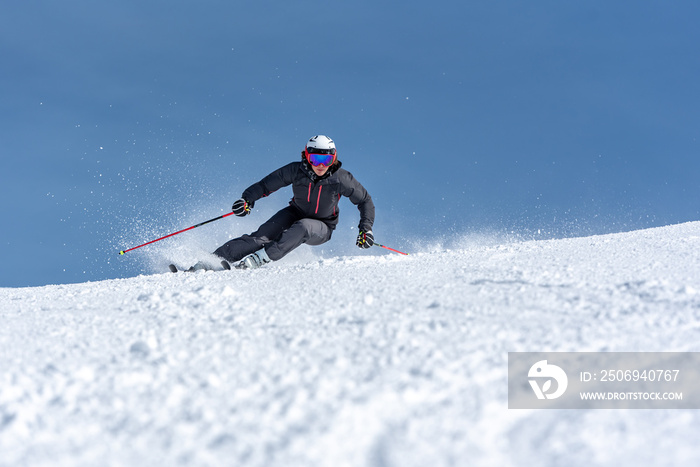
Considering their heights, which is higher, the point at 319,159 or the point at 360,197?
the point at 319,159

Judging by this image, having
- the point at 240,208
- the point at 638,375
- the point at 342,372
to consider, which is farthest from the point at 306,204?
the point at 638,375

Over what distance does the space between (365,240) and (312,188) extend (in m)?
1.04

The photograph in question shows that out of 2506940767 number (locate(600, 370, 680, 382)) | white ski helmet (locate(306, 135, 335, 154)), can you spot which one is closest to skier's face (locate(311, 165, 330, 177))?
white ski helmet (locate(306, 135, 335, 154))

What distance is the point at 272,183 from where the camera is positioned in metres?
6.43

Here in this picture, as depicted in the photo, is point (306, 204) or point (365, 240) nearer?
point (306, 204)

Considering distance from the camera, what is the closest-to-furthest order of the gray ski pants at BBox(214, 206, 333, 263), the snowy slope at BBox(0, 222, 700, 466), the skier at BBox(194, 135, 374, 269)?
1. the snowy slope at BBox(0, 222, 700, 466)
2. the gray ski pants at BBox(214, 206, 333, 263)
3. the skier at BBox(194, 135, 374, 269)

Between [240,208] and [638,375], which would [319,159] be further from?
[638,375]

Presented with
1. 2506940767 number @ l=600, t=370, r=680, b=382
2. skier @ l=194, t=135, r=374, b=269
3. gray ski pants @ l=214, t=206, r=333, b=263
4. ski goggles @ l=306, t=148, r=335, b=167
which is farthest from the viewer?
ski goggles @ l=306, t=148, r=335, b=167

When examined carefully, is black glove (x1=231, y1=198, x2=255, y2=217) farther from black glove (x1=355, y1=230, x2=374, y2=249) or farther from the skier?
black glove (x1=355, y1=230, x2=374, y2=249)

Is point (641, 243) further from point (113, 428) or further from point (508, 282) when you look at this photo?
point (113, 428)

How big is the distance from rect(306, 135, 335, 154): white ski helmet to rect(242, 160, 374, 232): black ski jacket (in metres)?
0.23

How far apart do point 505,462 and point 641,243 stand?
158 inches

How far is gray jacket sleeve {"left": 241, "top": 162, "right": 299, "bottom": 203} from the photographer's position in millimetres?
6363

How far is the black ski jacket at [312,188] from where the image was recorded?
6234 millimetres
